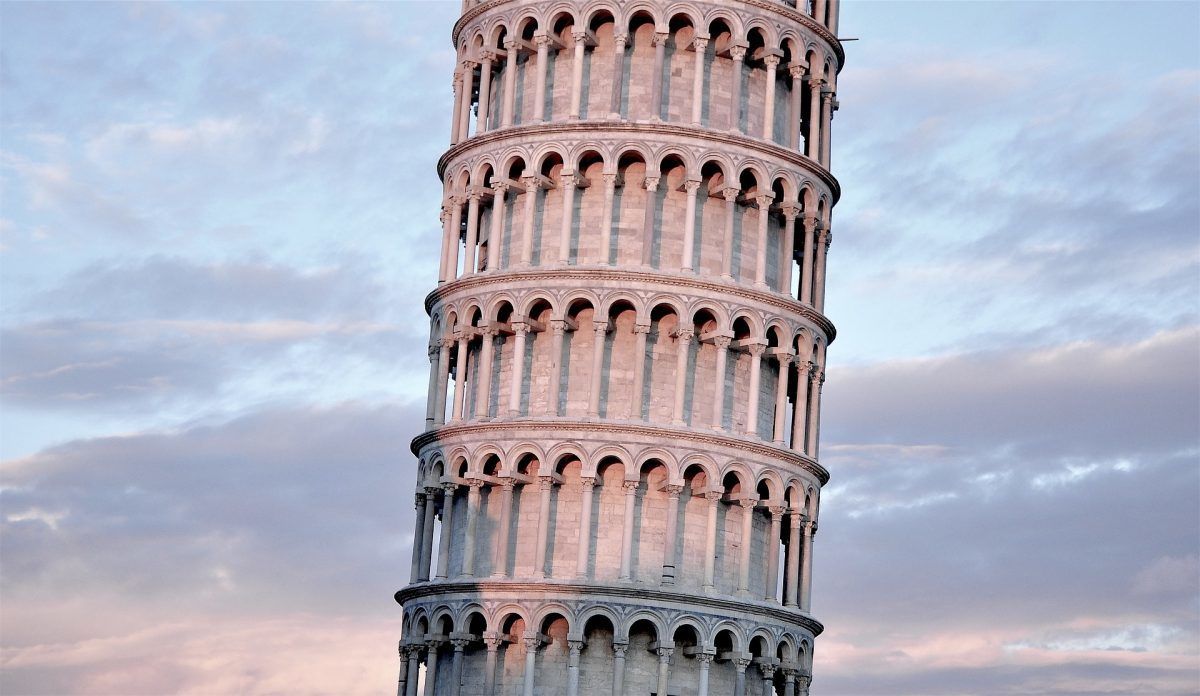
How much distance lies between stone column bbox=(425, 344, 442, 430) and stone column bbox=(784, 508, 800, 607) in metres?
10.0

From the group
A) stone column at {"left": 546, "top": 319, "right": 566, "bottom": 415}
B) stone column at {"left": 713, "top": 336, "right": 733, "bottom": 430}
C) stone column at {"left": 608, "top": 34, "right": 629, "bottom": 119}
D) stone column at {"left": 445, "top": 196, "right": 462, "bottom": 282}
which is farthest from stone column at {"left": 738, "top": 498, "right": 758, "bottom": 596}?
stone column at {"left": 608, "top": 34, "right": 629, "bottom": 119}

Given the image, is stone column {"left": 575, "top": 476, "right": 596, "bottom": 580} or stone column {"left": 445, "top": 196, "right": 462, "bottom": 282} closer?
stone column {"left": 575, "top": 476, "right": 596, "bottom": 580}

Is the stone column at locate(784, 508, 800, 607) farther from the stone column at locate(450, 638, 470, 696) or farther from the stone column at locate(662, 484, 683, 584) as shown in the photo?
the stone column at locate(450, 638, 470, 696)

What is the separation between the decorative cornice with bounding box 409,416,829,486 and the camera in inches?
2360

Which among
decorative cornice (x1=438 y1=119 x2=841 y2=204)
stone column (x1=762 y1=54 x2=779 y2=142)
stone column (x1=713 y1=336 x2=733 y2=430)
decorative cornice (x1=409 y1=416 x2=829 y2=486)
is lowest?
decorative cornice (x1=409 y1=416 x2=829 y2=486)

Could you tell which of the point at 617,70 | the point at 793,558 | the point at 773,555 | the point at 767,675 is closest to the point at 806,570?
the point at 793,558

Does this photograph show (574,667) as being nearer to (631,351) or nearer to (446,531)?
(446,531)

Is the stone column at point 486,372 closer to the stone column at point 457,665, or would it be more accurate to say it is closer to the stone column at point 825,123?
the stone column at point 457,665

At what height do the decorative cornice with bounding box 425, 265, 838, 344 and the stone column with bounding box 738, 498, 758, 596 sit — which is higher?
the decorative cornice with bounding box 425, 265, 838, 344

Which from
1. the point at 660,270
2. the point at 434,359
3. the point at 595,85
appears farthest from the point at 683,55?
the point at 434,359

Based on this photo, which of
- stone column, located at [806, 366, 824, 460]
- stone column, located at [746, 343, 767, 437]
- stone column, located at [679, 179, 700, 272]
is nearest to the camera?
stone column, located at [746, 343, 767, 437]

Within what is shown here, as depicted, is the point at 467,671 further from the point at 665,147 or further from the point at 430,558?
the point at 665,147

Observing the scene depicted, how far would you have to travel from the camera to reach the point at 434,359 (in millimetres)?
64000

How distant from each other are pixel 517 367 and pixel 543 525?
→ 4309 millimetres
